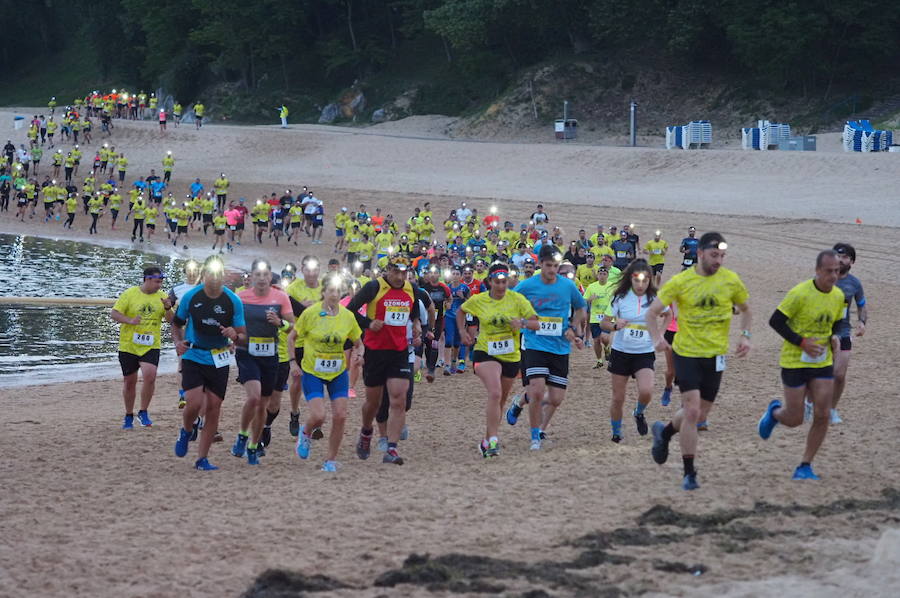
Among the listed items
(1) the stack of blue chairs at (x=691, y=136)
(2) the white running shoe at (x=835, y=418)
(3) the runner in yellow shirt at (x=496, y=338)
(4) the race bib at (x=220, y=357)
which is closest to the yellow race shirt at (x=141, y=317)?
(4) the race bib at (x=220, y=357)

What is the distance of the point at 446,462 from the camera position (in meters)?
11.2

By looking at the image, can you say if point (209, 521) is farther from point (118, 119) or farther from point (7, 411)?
point (118, 119)

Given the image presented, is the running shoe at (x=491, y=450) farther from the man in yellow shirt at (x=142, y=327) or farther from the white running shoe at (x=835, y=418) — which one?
the man in yellow shirt at (x=142, y=327)

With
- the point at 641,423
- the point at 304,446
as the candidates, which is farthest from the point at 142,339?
the point at 641,423

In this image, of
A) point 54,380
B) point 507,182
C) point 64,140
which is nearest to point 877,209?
point 507,182

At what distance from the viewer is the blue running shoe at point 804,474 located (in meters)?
9.56

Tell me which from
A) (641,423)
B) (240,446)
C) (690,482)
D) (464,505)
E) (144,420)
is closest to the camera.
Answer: (464,505)

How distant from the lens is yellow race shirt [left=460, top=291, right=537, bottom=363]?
444 inches

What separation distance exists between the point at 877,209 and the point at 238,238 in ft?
63.3

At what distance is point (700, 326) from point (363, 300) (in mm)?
3210

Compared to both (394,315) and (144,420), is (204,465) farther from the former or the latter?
(144,420)

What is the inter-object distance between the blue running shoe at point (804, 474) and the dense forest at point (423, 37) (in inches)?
1880

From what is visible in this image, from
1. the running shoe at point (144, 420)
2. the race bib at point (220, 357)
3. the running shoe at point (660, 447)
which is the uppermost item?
the race bib at point (220, 357)

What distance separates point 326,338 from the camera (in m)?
10.5
